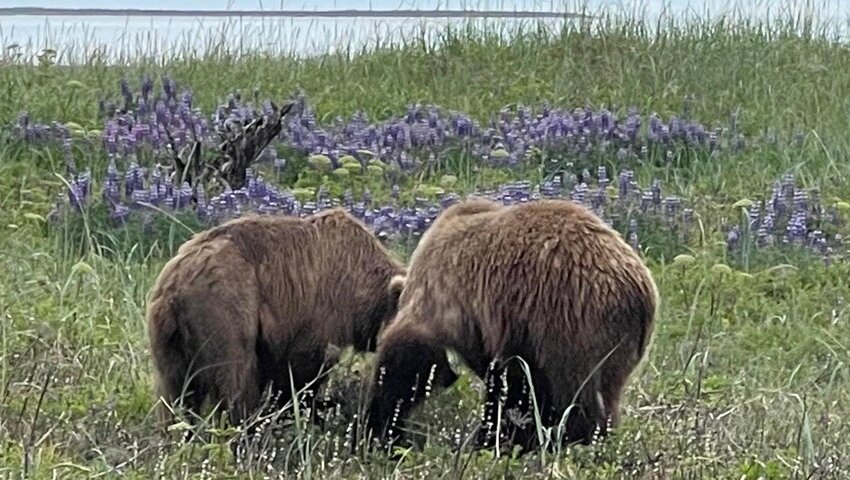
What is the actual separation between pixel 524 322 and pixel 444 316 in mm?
245

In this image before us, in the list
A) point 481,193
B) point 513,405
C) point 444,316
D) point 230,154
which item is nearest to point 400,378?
point 444,316

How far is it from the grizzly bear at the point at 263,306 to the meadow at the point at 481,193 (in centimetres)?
18

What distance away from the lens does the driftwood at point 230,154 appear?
26.0 feet

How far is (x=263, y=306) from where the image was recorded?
5.05m

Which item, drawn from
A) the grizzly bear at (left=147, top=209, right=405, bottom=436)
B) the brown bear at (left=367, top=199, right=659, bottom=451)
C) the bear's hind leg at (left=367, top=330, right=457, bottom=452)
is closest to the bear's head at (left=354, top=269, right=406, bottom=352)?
the grizzly bear at (left=147, top=209, right=405, bottom=436)

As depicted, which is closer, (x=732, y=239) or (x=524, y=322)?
(x=524, y=322)

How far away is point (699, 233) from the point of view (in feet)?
25.9

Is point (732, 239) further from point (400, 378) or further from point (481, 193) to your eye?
point (400, 378)

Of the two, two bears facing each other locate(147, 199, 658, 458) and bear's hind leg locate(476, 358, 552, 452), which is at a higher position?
two bears facing each other locate(147, 199, 658, 458)

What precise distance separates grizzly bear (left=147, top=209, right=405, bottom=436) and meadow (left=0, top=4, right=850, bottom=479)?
18cm

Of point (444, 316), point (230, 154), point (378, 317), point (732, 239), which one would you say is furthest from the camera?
point (230, 154)

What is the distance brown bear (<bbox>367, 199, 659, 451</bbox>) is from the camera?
→ 4.70 m

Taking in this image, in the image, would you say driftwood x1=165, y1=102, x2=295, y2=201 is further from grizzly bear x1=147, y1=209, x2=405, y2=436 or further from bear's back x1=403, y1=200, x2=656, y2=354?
bear's back x1=403, y1=200, x2=656, y2=354

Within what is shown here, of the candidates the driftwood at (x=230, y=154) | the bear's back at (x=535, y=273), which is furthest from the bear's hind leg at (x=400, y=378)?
the driftwood at (x=230, y=154)
